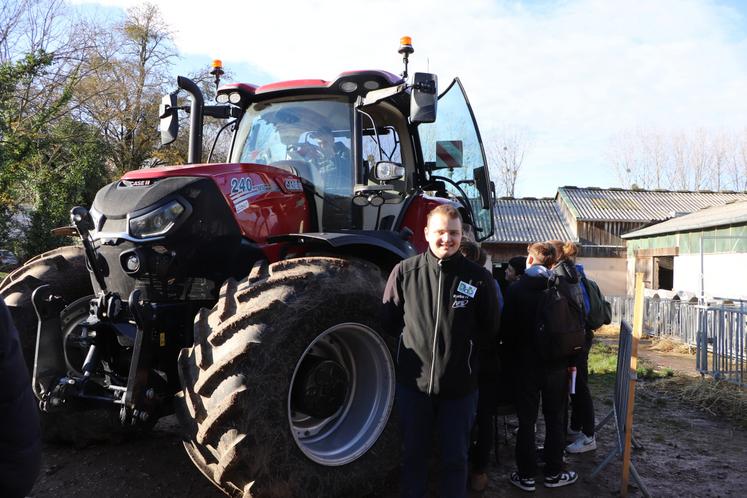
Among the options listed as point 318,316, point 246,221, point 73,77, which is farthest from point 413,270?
point 73,77

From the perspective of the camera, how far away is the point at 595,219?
28344 millimetres

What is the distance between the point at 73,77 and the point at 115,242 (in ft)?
56.4

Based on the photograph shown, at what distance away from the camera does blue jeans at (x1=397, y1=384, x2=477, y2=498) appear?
10.2ft

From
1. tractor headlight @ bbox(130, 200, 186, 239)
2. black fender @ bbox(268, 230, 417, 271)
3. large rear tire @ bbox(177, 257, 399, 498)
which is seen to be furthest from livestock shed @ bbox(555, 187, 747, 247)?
tractor headlight @ bbox(130, 200, 186, 239)

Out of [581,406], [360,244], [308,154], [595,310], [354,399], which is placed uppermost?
[308,154]

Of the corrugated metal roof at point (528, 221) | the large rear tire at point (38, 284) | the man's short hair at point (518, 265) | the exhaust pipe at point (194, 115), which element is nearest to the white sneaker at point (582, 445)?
the man's short hair at point (518, 265)

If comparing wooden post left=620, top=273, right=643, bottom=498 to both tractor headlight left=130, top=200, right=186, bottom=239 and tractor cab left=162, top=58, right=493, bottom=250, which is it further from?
tractor headlight left=130, top=200, right=186, bottom=239

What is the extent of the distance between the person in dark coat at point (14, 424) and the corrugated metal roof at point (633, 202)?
2892 centimetres

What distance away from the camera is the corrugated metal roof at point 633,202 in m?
28.8

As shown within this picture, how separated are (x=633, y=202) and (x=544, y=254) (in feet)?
96.1

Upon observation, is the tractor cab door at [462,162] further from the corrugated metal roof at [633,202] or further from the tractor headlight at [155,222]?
the corrugated metal roof at [633,202]

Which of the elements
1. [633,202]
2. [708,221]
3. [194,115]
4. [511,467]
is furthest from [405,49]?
[633,202]

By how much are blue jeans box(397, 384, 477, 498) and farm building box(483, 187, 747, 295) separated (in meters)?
24.8

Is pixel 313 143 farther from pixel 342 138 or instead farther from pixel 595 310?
pixel 595 310
